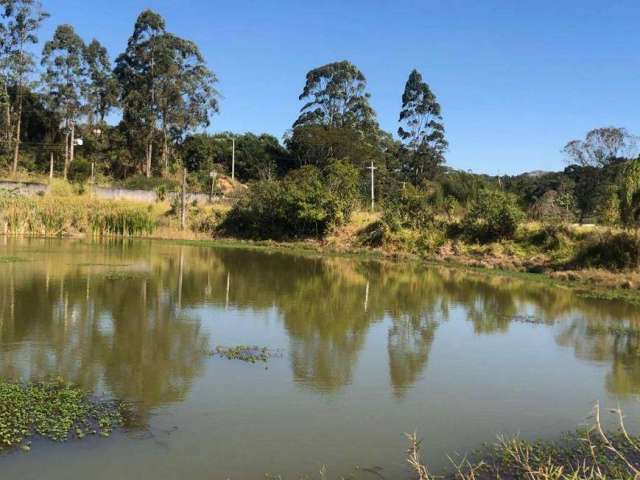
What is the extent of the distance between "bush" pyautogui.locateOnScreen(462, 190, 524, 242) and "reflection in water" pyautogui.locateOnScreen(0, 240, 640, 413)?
5874mm

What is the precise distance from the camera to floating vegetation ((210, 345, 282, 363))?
9.11 metres

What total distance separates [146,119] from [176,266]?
28743 mm

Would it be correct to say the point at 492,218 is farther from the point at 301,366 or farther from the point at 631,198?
the point at 301,366

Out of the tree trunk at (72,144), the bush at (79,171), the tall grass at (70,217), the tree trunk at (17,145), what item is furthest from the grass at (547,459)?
the tree trunk at (72,144)

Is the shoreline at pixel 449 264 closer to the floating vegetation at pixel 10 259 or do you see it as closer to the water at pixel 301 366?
the water at pixel 301 366

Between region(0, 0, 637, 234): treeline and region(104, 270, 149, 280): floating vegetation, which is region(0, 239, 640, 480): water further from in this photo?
region(0, 0, 637, 234): treeline

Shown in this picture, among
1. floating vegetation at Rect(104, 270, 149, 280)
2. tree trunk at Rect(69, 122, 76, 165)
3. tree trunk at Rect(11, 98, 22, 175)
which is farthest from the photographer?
tree trunk at Rect(69, 122, 76, 165)

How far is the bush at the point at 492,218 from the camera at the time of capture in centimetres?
2709

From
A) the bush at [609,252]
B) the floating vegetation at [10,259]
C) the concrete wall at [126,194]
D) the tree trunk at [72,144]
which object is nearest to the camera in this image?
the floating vegetation at [10,259]

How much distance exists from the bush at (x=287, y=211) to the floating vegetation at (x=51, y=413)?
84.8ft

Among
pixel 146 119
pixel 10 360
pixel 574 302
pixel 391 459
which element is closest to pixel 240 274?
pixel 574 302

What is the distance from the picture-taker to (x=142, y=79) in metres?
46.1

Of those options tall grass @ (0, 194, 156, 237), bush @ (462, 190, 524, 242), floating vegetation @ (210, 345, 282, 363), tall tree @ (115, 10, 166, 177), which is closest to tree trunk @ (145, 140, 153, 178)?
tall tree @ (115, 10, 166, 177)

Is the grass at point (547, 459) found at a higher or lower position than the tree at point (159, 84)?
lower
